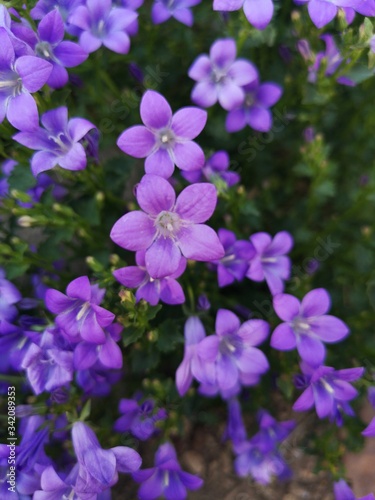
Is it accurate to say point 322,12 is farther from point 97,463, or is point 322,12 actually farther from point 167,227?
point 97,463

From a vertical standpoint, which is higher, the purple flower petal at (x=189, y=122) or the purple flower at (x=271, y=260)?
the purple flower petal at (x=189, y=122)

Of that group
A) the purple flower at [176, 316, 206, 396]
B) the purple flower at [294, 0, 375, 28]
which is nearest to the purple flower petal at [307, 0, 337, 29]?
the purple flower at [294, 0, 375, 28]

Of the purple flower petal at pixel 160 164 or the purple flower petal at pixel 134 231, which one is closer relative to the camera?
the purple flower petal at pixel 134 231

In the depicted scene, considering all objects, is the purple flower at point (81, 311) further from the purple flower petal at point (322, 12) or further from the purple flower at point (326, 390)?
the purple flower petal at point (322, 12)

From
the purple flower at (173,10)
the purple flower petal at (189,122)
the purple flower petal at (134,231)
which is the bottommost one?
the purple flower petal at (134,231)

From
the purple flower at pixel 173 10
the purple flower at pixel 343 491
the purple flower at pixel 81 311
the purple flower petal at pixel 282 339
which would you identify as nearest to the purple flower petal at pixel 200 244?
the purple flower at pixel 81 311

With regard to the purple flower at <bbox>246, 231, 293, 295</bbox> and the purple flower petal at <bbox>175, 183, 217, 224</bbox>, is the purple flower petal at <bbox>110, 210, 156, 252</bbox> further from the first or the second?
the purple flower at <bbox>246, 231, 293, 295</bbox>
